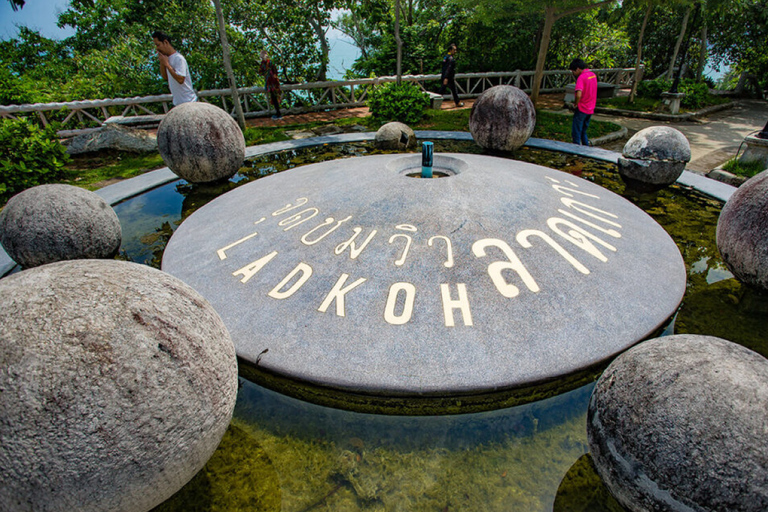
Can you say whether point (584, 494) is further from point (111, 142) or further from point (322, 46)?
point (322, 46)

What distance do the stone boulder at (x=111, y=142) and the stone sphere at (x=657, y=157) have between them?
1302 cm

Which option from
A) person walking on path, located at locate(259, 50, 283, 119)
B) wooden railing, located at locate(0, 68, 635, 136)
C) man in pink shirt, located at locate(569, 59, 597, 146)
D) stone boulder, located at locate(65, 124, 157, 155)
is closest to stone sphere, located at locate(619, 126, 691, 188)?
man in pink shirt, located at locate(569, 59, 597, 146)

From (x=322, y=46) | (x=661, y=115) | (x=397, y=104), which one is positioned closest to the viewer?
(x=397, y=104)

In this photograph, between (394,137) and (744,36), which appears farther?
(744,36)

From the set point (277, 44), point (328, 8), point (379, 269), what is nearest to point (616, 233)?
point (379, 269)

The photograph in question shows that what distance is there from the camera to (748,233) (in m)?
4.69

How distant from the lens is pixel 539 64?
1581 cm

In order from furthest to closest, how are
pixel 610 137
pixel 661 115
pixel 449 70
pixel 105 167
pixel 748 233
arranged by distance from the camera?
pixel 449 70, pixel 661 115, pixel 610 137, pixel 105 167, pixel 748 233

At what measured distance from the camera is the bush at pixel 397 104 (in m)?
15.5

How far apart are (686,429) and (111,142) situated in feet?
48.3

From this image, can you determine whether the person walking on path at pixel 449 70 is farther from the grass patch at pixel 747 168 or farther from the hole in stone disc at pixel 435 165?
the hole in stone disc at pixel 435 165

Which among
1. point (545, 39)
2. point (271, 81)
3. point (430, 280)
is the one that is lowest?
point (430, 280)

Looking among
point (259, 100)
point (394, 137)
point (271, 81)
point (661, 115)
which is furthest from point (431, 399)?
→ point (661, 115)

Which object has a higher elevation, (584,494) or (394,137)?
(394,137)
